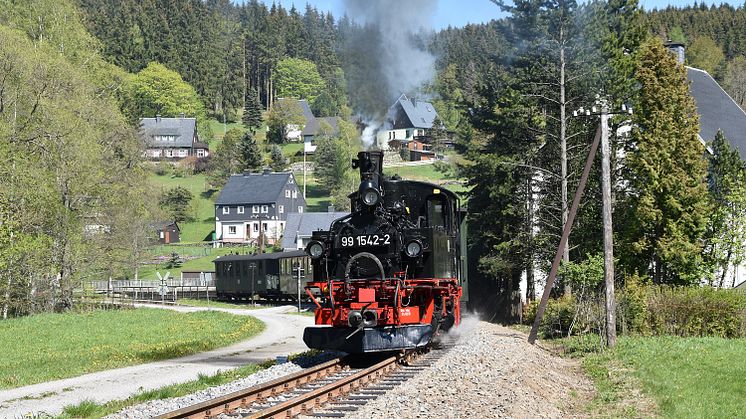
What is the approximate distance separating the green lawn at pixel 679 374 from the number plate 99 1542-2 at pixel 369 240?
5.42 metres

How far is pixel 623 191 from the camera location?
111ft

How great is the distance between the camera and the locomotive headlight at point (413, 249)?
57.9ft

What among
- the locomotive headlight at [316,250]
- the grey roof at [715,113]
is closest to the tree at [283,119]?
the grey roof at [715,113]

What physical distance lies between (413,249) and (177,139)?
116016mm

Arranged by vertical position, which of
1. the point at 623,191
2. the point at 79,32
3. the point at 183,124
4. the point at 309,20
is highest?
the point at 183,124

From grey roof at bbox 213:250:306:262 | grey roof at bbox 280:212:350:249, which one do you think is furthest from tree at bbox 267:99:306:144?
grey roof at bbox 213:250:306:262

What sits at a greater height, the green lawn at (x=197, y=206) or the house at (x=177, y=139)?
the house at (x=177, y=139)

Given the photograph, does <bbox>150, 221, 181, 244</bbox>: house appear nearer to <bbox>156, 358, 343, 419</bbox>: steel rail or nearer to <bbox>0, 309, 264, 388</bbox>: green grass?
<bbox>0, 309, 264, 388</bbox>: green grass

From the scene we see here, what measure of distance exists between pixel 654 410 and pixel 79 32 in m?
43.1

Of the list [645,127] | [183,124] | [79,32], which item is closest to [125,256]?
[79,32]

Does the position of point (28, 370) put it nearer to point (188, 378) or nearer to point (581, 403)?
point (188, 378)

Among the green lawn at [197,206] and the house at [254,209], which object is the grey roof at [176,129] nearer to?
the green lawn at [197,206]

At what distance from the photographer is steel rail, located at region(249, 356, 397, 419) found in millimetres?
11828

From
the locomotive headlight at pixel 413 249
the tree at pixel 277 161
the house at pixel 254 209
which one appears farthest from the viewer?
the tree at pixel 277 161
